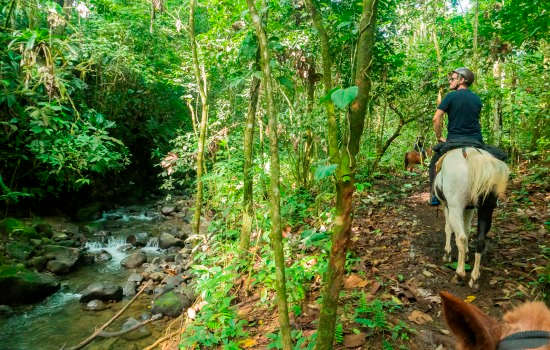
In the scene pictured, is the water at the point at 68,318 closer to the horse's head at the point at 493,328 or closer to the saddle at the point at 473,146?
the horse's head at the point at 493,328

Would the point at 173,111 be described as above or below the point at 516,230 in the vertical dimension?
above

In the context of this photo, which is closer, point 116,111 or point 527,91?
point 527,91

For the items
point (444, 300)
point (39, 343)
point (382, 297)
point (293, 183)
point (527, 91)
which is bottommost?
point (39, 343)

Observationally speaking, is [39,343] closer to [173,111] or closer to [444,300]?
[444,300]

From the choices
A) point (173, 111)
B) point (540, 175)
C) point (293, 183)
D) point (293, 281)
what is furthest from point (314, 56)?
point (173, 111)

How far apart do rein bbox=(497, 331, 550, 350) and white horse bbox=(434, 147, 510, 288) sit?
3454 millimetres

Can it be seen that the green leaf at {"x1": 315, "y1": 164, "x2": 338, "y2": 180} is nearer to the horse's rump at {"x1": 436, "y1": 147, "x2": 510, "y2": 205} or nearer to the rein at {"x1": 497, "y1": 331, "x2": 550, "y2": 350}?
the rein at {"x1": 497, "y1": 331, "x2": 550, "y2": 350}

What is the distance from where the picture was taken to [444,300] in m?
0.99

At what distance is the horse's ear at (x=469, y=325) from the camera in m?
0.97

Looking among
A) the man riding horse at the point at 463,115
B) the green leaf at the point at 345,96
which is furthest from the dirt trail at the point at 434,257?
the green leaf at the point at 345,96

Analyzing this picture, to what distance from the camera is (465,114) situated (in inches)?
175

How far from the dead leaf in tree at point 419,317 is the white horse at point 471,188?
105cm

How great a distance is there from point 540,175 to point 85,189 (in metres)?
15.1

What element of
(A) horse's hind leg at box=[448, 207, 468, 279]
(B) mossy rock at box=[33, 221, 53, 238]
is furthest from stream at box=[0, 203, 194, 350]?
(A) horse's hind leg at box=[448, 207, 468, 279]
